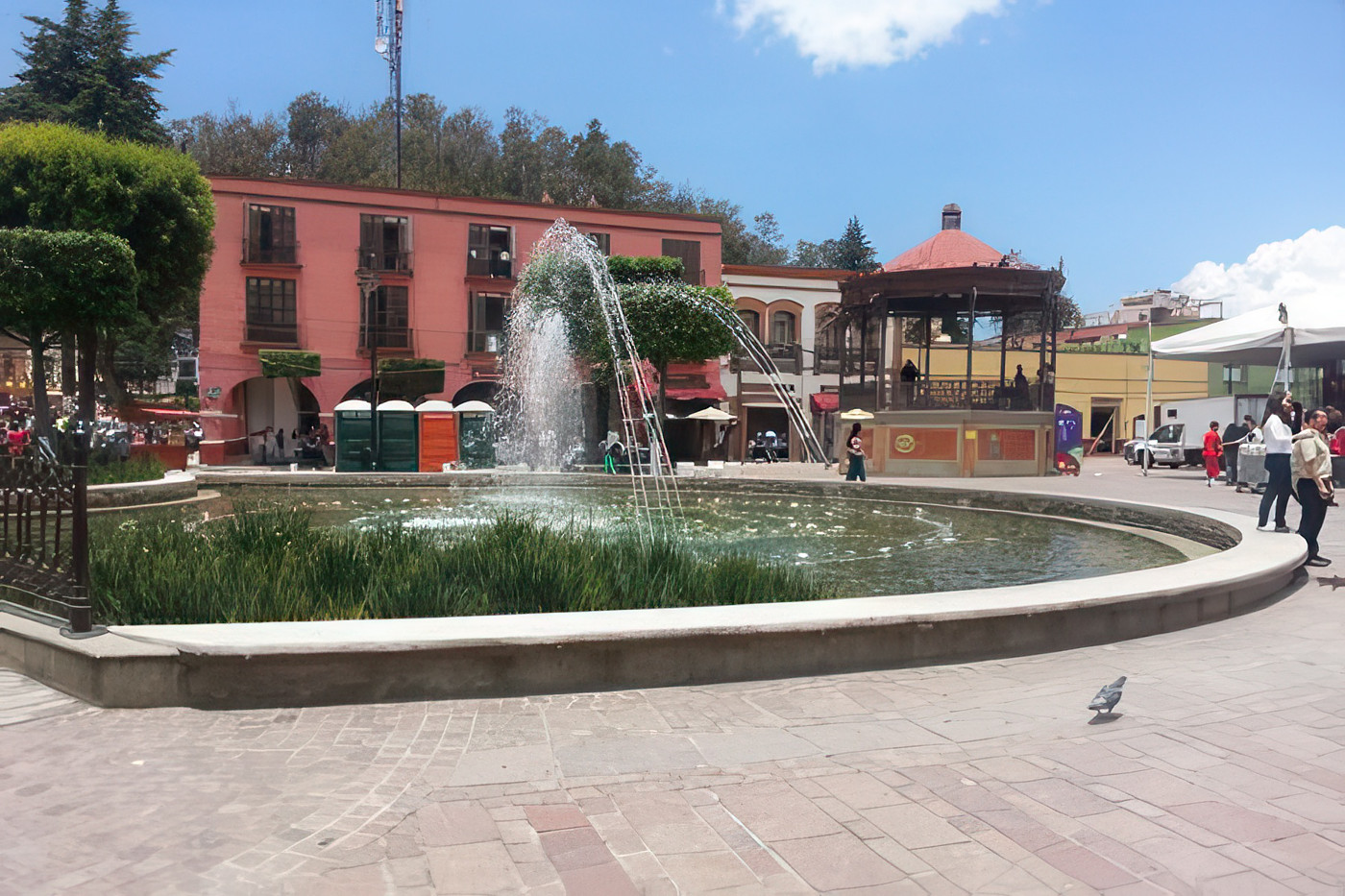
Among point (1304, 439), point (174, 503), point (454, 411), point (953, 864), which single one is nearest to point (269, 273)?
point (454, 411)

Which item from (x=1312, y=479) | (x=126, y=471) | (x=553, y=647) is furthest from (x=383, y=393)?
(x=553, y=647)

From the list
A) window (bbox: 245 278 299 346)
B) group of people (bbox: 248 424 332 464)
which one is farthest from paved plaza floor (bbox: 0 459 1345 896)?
window (bbox: 245 278 299 346)

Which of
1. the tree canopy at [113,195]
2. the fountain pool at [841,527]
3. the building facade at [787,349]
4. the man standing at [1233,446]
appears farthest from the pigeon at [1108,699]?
the building facade at [787,349]

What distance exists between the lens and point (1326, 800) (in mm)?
3496

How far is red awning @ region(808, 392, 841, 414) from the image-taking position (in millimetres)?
42125

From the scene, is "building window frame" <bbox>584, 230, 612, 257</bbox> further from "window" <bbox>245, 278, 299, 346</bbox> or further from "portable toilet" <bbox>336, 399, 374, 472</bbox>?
"portable toilet" <bbox>336, 399, 374, 472</bbox>

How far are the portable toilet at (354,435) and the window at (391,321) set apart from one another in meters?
10.3

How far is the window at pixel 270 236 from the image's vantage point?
35125 mm

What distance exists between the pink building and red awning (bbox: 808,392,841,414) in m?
6.24

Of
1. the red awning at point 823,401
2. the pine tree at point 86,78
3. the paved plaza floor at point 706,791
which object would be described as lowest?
the paved plaza floor at point 706,791

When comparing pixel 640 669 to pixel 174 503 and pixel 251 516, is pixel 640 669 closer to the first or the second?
pixel 251 516

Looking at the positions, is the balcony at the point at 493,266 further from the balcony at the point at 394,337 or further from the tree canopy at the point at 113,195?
the tree canopy at the point at 113,195

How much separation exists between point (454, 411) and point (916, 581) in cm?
2099

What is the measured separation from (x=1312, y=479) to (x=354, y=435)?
2311 centimetres
